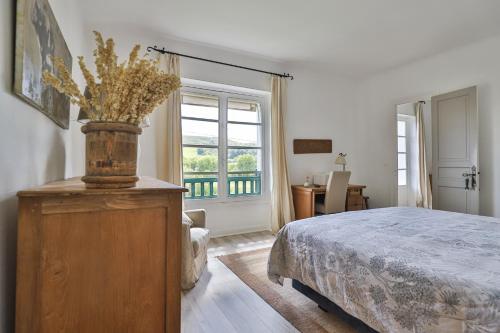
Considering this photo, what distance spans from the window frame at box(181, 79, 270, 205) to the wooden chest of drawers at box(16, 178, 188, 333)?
2.86 m

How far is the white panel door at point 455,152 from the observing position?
11.1 ft

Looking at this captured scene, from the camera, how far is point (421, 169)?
13.2 ft

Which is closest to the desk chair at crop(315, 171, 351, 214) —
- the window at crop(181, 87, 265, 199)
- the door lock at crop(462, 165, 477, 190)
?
the window at crop(181, 87, 265, 199)

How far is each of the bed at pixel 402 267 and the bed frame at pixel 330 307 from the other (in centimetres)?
10

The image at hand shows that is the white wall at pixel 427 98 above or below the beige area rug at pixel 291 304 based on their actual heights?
above

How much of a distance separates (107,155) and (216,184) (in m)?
3.10

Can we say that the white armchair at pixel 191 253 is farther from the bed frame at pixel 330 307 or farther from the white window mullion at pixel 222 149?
the white window mullion at pixel 222 149

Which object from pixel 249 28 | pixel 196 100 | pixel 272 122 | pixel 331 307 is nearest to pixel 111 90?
pixel 331 307

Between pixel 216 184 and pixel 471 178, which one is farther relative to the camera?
pixel 216 184

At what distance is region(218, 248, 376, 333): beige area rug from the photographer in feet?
5.48

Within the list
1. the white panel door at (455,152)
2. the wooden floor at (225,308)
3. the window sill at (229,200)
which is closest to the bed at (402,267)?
the wooden floor at (225,308)

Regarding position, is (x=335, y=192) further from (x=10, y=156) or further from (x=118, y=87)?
(x=10, y=156)

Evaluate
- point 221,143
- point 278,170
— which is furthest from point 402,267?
point 221,143

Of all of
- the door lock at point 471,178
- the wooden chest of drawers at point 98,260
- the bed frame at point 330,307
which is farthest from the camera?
the door lock at point 471,178
